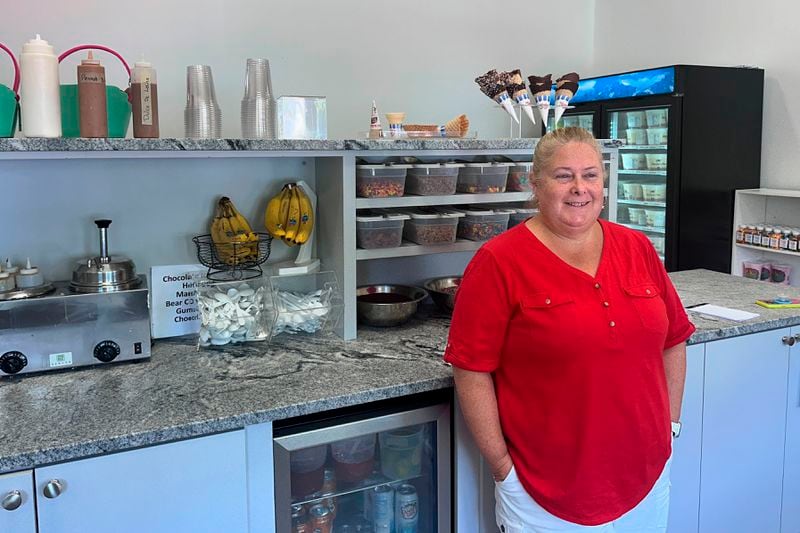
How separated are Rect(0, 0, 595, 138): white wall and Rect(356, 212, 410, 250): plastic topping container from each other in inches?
68.7

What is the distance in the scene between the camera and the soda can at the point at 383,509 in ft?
6.60

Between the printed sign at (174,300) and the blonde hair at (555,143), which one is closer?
the blonde hair at (555,143)

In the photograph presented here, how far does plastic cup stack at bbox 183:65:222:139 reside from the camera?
2.07 meters

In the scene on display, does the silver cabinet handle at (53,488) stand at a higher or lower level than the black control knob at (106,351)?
lower

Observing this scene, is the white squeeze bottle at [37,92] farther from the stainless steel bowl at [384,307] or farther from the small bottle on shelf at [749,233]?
the small bottle on shelf at [749,233]

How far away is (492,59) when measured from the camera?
4637 millimetres

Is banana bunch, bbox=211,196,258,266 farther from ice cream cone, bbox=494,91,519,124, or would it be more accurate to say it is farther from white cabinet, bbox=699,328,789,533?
white cabinet, bbox=699,328,789,533

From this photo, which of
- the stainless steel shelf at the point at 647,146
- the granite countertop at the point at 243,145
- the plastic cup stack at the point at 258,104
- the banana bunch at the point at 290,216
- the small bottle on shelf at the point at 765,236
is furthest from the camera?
the stainless steel shelf at the point at 647,146

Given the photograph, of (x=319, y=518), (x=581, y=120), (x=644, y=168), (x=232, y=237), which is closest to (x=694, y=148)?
(x=644, y=168)

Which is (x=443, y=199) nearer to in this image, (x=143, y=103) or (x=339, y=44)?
(x=143, y=103)

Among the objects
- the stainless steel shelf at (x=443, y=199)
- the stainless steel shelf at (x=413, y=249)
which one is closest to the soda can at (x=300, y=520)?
the stainless steel shelf at (x=413, y=249)

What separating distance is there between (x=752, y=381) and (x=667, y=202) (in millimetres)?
2096

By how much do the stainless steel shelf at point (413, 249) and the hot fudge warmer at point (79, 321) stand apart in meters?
0.66

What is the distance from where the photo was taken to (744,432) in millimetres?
2357
